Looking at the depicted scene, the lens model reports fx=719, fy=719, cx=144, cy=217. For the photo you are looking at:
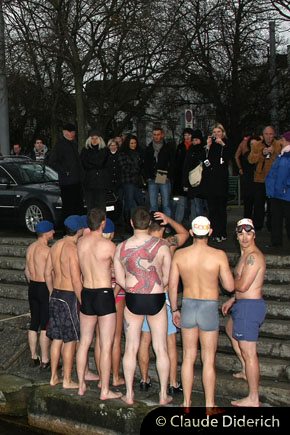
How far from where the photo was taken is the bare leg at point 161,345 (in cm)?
723

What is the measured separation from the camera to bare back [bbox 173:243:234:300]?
680 centimetres

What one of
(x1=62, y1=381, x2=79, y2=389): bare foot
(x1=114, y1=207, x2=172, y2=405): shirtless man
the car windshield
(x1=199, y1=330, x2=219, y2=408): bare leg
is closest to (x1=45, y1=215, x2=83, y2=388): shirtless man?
(x1=62, y1=381, x2=79, y2=389): bare foot

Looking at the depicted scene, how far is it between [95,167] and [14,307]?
8.94 feet

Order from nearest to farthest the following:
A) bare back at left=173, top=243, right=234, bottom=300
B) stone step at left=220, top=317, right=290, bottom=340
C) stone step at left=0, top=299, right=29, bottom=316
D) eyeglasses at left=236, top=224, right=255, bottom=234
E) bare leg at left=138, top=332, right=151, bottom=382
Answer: bare back at left=173, top=243, right=234, bottom=300 → eyeglasses at left=236, top=224, right=255, bottom=234 → bare leg at left=138, top=332, right=151, bottom=382 → stone step at left=220, top=317, right=290, bottom=340 → stone step at left=0, top=299, right=29, bottom=316

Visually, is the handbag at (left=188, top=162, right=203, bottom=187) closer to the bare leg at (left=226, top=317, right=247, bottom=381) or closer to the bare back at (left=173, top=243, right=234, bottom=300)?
the bare leg at (left=226, top=317, right=247, bottom=381)

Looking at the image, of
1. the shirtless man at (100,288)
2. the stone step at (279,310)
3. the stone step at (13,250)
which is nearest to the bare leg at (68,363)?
the shirtless man at (100,288)

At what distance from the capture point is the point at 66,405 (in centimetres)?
752

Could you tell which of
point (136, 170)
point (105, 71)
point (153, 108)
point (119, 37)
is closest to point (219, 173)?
point (136, 170)

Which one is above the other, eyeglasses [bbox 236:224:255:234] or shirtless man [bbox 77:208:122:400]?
eyeglasses [bbox 236:224:255:234]

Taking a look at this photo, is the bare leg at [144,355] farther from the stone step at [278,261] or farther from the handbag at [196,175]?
the handbag at [196,175]

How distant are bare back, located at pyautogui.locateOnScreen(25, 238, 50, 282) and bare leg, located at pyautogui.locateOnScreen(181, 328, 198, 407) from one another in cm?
245

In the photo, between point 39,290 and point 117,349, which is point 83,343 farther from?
point 39,290

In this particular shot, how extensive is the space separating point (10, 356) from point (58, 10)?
11.1m

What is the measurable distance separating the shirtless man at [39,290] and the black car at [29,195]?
3888 mm
